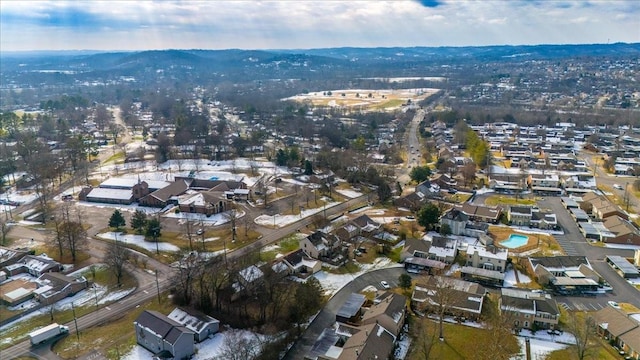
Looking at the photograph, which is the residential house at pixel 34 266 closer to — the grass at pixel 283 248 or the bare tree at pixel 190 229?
the bare tree at pixel 190 229

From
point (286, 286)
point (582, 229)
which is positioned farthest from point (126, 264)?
→ point (582, 229)

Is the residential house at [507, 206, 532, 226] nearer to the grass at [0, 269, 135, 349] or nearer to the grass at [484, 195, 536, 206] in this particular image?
the grass at [484, 195, 536, 206]

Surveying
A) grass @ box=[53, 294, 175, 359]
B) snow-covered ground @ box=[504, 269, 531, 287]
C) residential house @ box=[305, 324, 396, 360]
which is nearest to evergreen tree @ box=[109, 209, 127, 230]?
grass @ box=[53, 294, 175, 359]

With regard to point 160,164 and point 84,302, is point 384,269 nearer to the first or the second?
point 84,302

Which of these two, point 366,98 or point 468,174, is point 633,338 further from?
point 366,98

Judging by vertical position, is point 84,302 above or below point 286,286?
below

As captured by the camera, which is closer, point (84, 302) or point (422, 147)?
point (84, 302)

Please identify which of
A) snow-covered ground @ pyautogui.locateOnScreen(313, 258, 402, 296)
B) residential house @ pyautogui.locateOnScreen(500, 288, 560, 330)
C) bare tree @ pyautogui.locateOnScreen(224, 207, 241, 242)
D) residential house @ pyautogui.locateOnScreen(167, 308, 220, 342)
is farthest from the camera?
bare tree @ pyautogui.locateOnScreen(224, 207, 241, 242)
